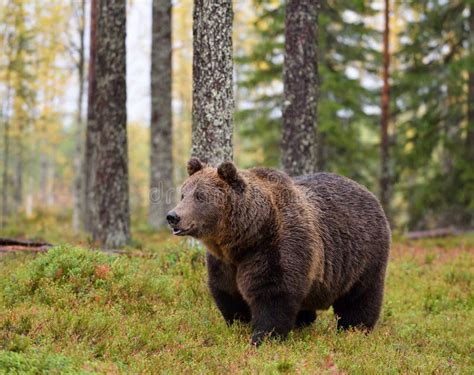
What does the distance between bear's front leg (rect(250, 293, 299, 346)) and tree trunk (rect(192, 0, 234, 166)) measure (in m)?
3.50

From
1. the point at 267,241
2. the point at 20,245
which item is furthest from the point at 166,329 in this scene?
the point at 20,245

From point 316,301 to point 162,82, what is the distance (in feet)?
41.3

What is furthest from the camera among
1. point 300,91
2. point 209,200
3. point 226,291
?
point 300,91

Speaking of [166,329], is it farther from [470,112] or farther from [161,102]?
[470,112]

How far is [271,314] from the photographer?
21.8ft

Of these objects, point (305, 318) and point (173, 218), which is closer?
point (173, 218)

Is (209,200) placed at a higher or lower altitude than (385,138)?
lower

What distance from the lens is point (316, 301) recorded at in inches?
294

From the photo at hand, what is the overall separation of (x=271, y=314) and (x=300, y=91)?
678 centimetres

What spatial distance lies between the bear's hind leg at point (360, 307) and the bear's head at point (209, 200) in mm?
2465

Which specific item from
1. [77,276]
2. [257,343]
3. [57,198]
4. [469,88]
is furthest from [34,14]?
[57,198]

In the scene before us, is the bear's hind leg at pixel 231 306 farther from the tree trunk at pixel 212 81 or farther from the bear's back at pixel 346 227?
the tree trunk at pixel 212 81

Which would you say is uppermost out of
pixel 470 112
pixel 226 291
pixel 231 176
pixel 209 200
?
pixel 470 112

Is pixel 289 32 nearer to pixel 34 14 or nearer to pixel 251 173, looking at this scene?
pixel 251 173
